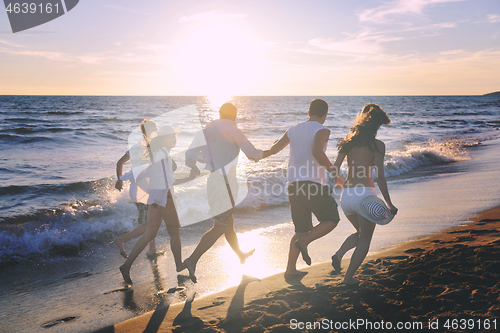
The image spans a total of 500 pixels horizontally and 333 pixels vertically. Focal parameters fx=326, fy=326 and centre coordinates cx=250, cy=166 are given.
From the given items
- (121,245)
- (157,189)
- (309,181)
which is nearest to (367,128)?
(309,181)

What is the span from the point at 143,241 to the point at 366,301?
2362mm

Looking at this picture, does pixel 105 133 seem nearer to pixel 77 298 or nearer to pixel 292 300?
pixel 77 298

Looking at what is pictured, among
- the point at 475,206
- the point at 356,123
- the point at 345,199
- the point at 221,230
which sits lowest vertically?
the point at 475,206

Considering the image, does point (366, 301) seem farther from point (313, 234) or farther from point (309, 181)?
point (309, 181)

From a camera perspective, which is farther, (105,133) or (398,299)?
(105,133)

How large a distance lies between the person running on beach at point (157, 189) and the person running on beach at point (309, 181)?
3.77ft

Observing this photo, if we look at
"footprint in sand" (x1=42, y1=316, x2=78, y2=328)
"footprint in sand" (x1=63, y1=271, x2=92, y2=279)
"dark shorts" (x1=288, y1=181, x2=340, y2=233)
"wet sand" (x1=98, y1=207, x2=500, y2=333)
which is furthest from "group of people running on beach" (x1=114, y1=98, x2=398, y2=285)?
"footprint in sand" (x1=63, y1=271, x2=92, y2=279)

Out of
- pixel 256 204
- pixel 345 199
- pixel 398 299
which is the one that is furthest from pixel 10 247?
pixel 398 299

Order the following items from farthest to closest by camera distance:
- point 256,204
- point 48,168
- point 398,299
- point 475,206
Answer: point 48,168 → point 256,204 → point 475,206 → point 398,299

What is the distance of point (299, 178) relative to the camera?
11.0 feet

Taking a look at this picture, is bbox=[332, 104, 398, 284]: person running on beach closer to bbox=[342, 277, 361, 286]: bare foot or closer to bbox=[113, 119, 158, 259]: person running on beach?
bbox=[342, 277, 361, 286]: bare foot

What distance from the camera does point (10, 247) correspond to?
522 cm

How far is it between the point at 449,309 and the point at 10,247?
6028 millimetres

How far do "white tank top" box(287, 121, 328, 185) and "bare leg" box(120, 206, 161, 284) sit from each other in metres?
1.61
